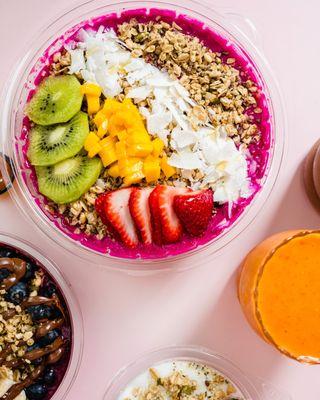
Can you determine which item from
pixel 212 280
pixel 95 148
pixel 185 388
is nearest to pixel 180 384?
pixel 185 388

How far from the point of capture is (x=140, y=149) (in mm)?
1436

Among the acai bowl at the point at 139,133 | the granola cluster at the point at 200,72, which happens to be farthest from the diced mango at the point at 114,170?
the granola cluster at the point at 200,72

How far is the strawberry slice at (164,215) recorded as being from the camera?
146 centimetres

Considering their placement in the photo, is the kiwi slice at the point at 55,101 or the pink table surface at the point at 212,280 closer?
the kiwi slice at the point at 55,101

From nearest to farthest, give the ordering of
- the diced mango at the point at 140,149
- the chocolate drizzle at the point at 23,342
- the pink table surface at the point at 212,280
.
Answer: the diced mango at the point at 140,149
the chocolate drizzle at the point at 23,342
the pink table surface at the point at 212,280

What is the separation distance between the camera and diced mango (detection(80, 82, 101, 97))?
1474mm

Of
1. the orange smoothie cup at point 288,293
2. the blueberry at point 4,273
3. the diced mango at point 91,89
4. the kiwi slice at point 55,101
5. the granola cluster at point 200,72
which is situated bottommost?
the blueberry at point 4,273

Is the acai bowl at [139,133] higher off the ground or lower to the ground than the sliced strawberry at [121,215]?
higher

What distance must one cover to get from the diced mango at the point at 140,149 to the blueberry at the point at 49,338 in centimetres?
48

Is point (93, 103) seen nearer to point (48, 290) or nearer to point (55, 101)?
point (55, 101)

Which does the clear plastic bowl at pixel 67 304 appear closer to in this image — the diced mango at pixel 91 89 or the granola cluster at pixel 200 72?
the diced mango at pixel 91 89

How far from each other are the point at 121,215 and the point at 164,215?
0.32 ft

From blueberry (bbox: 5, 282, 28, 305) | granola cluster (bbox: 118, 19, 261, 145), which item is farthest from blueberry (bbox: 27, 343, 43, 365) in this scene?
granola cluster (bbox: 118, 19, 261, 145)

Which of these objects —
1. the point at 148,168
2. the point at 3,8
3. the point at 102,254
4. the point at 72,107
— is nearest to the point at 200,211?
the point at 148,168
